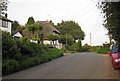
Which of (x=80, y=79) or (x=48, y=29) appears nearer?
(x=80, y=79)

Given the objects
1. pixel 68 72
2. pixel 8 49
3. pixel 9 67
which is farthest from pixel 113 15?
pixel 8 49

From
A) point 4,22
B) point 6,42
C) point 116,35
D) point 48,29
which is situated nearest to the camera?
point 116,35

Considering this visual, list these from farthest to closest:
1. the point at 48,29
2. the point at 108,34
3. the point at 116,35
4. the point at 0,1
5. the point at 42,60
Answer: the point at 48,29, the point at 42,60, the point at 0,1, the point at 108,34, the point at 116,35

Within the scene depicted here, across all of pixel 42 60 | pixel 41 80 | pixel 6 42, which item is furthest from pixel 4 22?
pixel 41 80

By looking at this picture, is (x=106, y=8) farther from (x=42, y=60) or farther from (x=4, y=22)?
(x=4, y=22)

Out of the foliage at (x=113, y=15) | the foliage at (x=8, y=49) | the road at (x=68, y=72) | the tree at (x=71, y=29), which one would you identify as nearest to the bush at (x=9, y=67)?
the road at (x=68, y=72)

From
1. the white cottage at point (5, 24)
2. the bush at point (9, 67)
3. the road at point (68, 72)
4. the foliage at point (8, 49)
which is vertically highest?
the white cottage at point (5, 24)

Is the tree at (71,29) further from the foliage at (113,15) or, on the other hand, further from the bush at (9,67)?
the foliage at (113,15)

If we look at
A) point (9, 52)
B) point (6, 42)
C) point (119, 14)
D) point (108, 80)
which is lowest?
point (108, 80)

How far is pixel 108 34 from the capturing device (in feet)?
28.5

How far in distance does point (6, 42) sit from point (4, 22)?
75.7 feet

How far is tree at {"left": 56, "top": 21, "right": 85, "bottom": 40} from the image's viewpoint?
3188 inches

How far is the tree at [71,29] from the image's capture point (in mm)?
80988

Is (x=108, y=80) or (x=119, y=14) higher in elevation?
(x=119, y=14)
